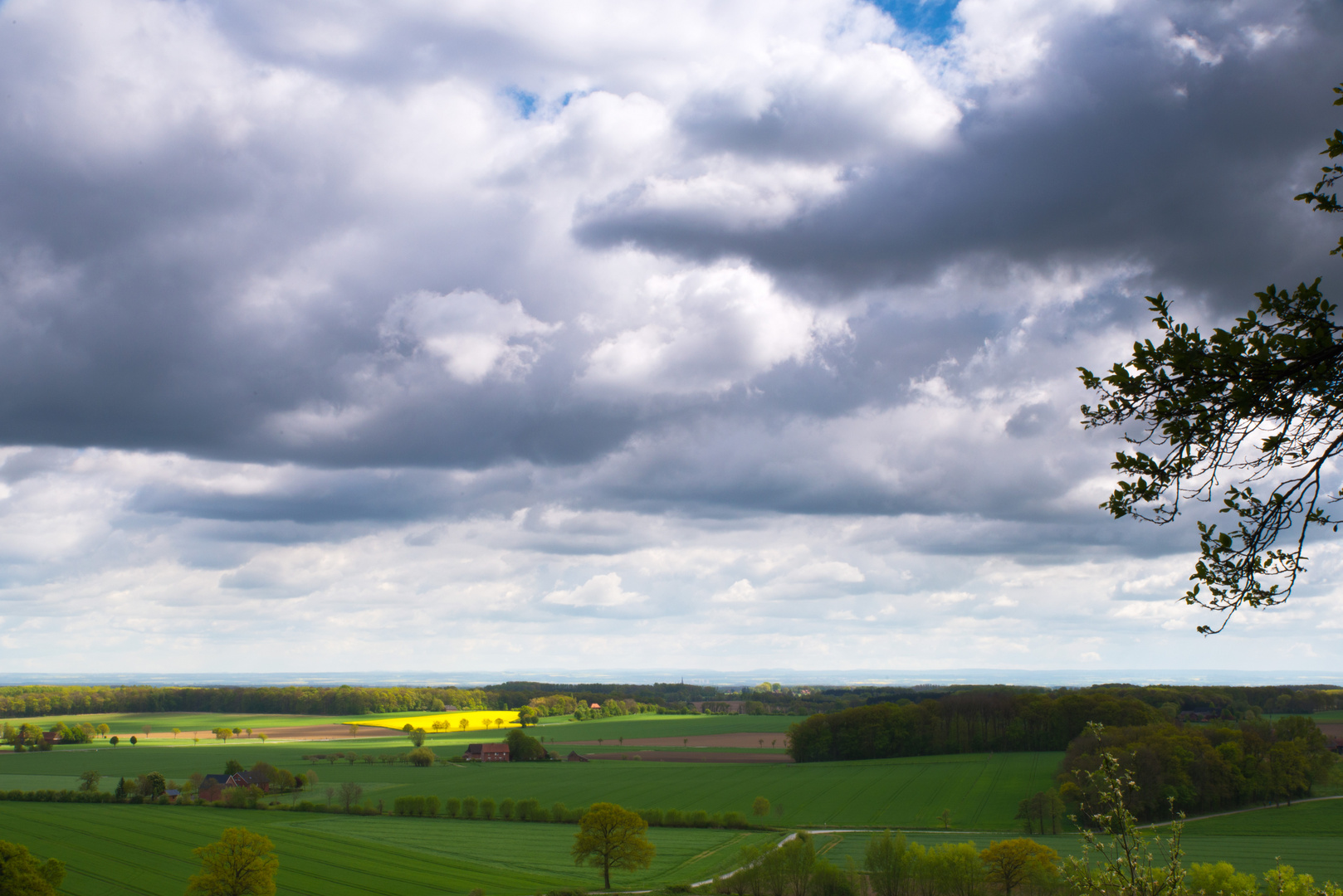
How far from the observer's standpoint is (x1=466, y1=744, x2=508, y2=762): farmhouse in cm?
13775

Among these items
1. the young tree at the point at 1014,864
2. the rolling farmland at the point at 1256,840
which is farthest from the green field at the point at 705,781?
the young tree at the point at 1014,864

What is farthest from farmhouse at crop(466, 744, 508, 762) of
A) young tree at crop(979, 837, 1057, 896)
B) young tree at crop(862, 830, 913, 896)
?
young tree at crop(979, 837, 1057, 896)

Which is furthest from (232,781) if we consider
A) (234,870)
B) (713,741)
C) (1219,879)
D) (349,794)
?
(1219,879)

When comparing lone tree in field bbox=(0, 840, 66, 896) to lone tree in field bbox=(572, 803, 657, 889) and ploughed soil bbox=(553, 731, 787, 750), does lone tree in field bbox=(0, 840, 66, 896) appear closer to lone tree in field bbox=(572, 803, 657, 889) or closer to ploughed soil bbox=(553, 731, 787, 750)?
lone tree in field bbox=(572, 803, 657, 889)

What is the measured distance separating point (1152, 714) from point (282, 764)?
112466mm

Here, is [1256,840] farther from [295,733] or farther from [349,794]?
[295,733]

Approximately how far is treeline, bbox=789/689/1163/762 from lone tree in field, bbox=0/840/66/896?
9505cm

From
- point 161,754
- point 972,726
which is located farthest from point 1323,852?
point 161,754

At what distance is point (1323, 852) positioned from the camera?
63625 mm

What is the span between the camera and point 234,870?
5594cm

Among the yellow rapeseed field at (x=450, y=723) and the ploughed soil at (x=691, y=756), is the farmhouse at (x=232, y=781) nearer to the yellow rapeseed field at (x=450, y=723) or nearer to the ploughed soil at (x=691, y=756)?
the ploughed soil at (x=691, y=756)

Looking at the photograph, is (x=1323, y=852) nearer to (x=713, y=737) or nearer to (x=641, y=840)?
(x=641, y=840)

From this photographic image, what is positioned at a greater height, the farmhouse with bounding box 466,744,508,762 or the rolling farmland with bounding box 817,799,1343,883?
the rolling farmland with bounding box 817,799,1343,883

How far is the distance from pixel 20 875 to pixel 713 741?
11371cm
